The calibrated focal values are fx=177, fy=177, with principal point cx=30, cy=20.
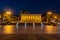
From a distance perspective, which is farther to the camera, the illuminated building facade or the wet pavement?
the illuminated building facade

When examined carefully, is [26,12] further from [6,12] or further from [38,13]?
[6,12]

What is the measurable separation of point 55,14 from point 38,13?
587 centimetres

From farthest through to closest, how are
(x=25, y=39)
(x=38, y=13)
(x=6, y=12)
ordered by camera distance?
(x=38, y=13) < (x=6, y=12) < (x=25, y=39)

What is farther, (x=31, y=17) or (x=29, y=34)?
(x=31, y=17)

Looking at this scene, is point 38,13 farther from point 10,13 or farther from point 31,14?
point 10,13

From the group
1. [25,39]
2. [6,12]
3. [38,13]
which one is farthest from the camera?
[38,13]

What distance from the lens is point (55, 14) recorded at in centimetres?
5609

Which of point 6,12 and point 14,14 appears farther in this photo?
point 14,14

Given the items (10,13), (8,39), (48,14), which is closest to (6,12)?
(10,13)

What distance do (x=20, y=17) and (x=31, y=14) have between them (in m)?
3.89

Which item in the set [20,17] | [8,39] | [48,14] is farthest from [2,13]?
[8,39]

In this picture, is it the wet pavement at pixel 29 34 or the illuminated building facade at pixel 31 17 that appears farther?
the illuminated building facade at pixel 31 17

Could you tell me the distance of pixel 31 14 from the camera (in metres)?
58.2

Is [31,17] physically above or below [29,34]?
above
